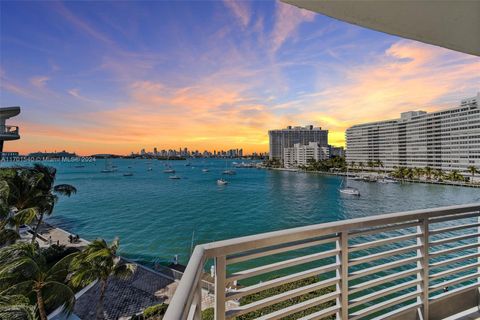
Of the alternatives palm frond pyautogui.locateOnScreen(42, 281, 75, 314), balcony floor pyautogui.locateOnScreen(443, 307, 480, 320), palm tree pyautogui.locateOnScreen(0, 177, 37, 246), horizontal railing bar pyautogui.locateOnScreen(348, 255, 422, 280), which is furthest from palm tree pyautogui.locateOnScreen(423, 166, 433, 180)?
palm tree pyautogui.locateOnScreen(0, 177, 37, 246)

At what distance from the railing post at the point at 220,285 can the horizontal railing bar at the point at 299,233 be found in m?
0.04

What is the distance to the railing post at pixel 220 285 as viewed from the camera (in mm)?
847

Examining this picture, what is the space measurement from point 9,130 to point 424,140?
65311 mm

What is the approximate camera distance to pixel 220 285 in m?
0.87

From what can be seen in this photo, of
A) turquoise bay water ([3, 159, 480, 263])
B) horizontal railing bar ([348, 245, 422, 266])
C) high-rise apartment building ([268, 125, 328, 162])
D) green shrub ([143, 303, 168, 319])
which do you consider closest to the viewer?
horizontal railing bar ([348, 245, 422, 266])

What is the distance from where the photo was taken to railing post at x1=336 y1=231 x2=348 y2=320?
44.6 inches

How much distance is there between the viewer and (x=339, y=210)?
23.6m

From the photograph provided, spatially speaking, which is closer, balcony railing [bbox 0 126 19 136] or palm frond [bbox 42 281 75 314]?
palm frond [bbox 42 281 75 314]

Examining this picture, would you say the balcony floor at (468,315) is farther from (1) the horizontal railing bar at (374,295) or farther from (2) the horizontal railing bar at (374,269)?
(2) the horizontal railing bar at (374,269)

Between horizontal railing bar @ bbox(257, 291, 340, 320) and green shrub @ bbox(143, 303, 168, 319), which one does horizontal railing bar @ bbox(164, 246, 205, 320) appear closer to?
horizontal railing bar @ bbox(257, 291, 340, 320)

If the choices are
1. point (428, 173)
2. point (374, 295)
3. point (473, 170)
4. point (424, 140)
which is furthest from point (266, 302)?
point (424, 140)

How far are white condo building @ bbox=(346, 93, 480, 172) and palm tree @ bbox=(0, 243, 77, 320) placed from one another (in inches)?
2084

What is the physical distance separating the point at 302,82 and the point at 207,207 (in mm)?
20737

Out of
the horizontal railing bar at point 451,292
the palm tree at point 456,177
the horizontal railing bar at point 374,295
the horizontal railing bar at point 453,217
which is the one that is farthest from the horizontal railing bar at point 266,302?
the palm tree at point 456,177
